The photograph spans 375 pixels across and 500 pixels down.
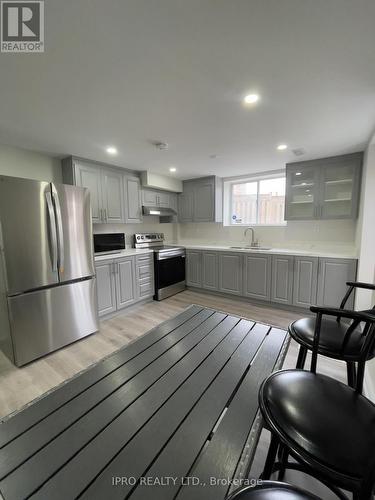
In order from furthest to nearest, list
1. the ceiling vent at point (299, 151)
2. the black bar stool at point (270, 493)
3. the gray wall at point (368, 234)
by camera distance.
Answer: the ceiling vent at point (299, 151), the gray wall at point (368, 234), the black bar stool at point (270, 493)

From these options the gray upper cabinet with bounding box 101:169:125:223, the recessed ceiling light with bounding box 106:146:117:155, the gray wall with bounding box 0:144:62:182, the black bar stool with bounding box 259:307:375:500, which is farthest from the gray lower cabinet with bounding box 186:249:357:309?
the gray wall with bounding box 0:144:62:182

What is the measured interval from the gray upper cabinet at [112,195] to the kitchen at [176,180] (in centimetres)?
3

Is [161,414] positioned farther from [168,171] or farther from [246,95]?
[168,171]

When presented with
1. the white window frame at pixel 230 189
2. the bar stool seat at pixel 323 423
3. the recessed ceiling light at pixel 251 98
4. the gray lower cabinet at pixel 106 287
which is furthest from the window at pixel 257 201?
the bar stool seat at pixel 323 423

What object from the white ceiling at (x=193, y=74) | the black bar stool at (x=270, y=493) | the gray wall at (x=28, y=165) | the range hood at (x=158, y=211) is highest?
the white ceiling at (x=193, y=74)

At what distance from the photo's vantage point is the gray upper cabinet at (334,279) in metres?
2.85

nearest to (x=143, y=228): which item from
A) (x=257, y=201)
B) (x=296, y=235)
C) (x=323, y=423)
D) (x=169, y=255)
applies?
(x=169, y=255)

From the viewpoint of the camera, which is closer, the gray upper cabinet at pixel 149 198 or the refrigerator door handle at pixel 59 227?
the refrigerator door handle at pixel 59 227

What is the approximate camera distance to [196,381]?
3.44 ft

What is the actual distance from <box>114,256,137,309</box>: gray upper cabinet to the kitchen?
3 centimetres

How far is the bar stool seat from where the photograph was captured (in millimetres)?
630

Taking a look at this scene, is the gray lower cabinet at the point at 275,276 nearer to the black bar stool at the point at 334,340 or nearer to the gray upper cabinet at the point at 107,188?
the gray upper cabinet at the point at 107,188

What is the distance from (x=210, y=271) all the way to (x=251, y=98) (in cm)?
291

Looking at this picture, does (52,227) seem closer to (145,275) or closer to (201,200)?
(145,275)
